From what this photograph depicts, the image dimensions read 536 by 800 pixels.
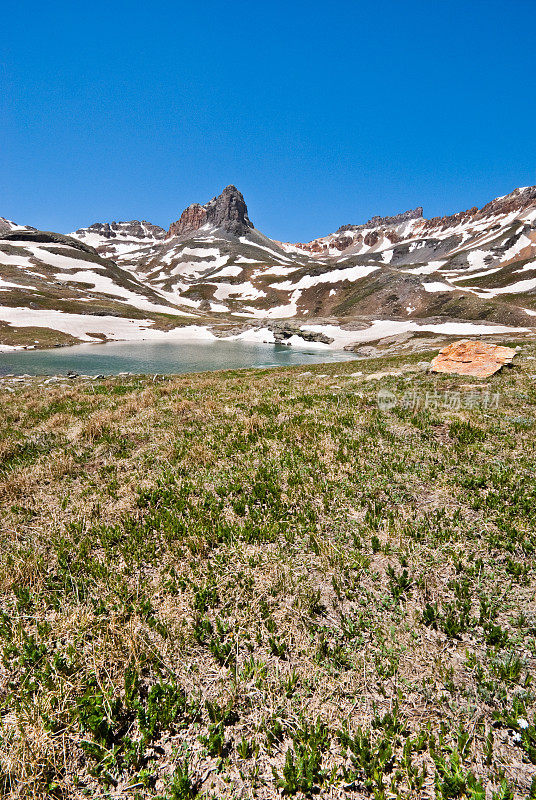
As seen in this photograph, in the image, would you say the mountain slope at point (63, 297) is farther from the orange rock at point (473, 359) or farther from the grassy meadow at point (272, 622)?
the grassy meadow at point (272, 622)

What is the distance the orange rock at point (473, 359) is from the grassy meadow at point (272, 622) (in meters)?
10.1

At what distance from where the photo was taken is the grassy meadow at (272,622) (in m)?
2.90

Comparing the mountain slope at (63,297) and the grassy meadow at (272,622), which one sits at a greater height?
the mountain slope at (63,297)

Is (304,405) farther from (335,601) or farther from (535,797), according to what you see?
(535,797)

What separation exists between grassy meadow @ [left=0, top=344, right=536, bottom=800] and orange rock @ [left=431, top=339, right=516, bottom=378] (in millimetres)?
10131

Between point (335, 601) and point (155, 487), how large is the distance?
477 cm

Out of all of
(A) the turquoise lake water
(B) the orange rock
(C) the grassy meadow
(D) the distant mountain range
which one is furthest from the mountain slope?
(C) the grassy meadow

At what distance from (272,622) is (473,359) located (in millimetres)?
19899

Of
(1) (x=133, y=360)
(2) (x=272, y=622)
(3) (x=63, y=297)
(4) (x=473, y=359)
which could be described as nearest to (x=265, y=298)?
(3) (x=63, y=297)

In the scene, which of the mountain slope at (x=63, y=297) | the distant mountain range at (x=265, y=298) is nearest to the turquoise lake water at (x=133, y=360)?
the distant mountain range at (x=265, y=298)

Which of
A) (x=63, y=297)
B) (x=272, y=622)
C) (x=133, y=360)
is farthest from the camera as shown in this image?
(x=63, y=297)

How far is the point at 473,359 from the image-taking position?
18906mm

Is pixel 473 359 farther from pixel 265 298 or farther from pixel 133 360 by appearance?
pixel 265 298

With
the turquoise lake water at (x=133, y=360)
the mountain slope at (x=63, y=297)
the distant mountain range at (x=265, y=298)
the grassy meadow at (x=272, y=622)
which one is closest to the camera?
the grassy meadow at (x=272, y=622)
